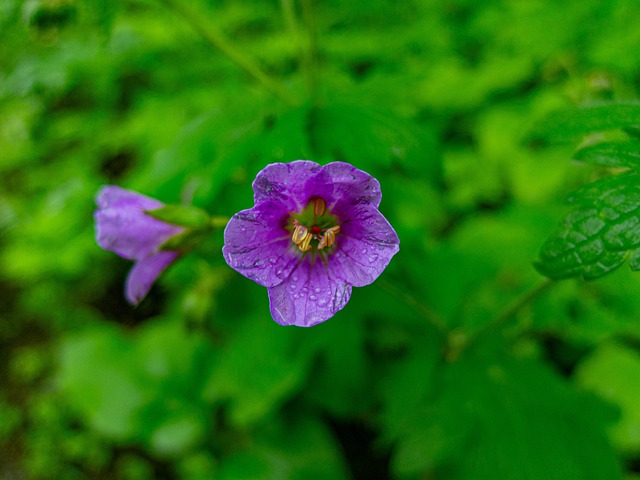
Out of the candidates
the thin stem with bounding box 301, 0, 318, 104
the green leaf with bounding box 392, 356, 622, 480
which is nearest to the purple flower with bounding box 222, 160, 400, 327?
the thin stem with bounding box 301, 0, 318, 104

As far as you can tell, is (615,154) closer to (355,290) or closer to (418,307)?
(418,307)

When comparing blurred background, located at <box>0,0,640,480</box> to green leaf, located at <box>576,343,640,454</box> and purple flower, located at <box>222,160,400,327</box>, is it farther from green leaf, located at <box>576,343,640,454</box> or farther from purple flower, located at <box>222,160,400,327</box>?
purple flower, located at <box>222,160,400,327</box>

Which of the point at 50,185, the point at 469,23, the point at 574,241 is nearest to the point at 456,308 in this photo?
the point at 574,241

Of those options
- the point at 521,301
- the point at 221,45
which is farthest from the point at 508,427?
the point at 221,45

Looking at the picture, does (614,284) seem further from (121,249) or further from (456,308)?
(121,249)

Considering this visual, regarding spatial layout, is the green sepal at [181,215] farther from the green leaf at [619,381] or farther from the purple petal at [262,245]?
the green leaf at [619,381]

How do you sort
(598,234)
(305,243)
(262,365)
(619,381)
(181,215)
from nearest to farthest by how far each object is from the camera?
(598,234) < (305,243) < (181,215) < (262,365) < (619,381)

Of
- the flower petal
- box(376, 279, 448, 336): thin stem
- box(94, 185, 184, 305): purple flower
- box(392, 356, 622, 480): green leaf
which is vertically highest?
the flower petal
